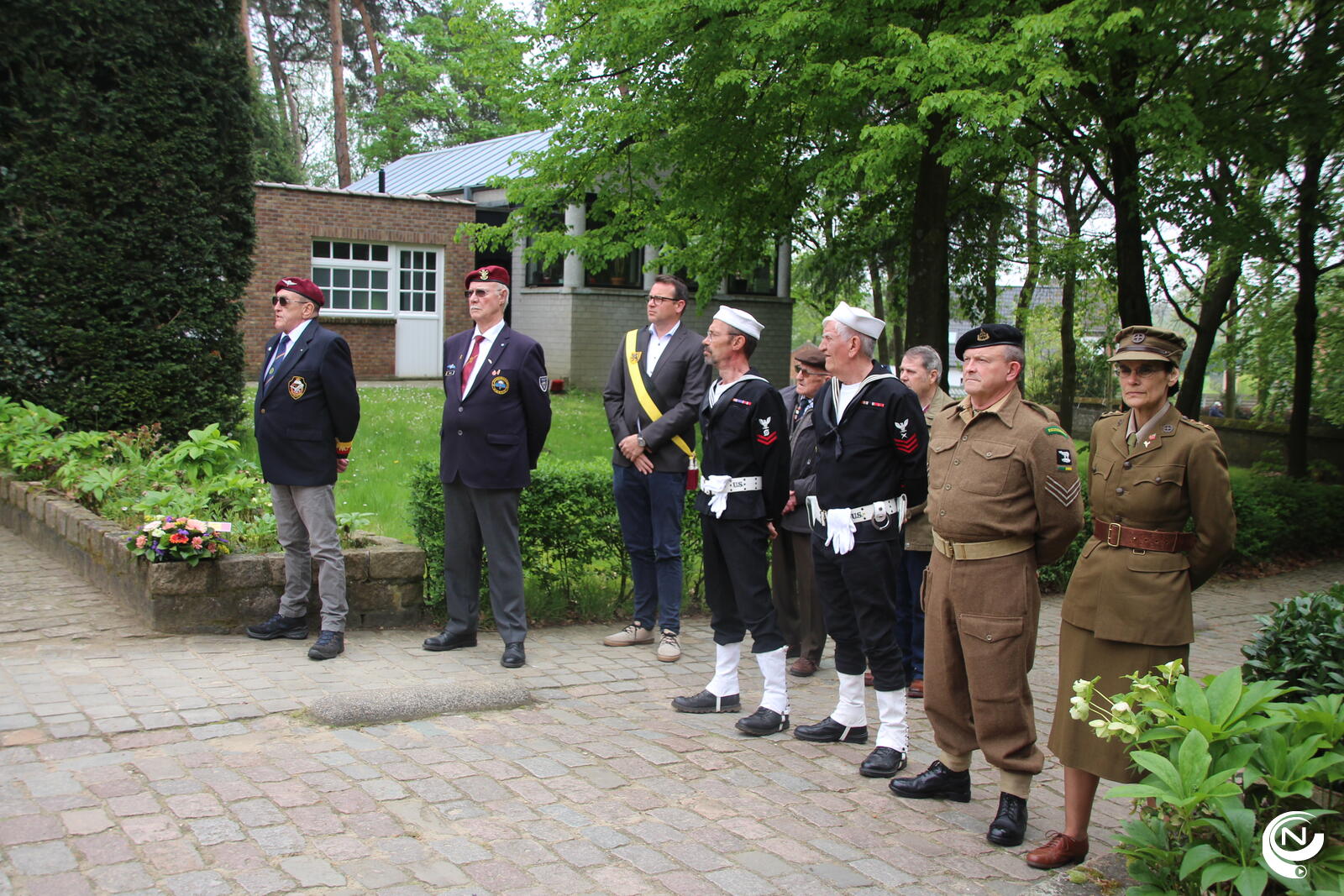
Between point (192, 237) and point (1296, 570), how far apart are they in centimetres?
1239

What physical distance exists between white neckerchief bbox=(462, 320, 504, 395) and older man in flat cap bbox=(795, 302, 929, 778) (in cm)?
227

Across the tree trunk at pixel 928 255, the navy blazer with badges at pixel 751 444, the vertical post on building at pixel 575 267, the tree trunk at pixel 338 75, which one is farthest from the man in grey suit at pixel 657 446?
the tree trunk at pixel 338 75

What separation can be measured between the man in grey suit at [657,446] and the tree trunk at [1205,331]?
11105 millimetres

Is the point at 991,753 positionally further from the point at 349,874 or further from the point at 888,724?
the point at 349,874

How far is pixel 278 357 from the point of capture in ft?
22.1

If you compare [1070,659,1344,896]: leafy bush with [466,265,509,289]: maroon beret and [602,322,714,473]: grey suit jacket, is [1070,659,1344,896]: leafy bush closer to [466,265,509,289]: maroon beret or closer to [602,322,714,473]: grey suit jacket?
[602,322,714,473]: grey suit jacket

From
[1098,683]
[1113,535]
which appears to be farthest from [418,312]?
[1098,683]

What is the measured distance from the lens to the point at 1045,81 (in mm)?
10148

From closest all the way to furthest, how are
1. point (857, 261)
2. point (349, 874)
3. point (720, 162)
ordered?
point (349, 874) → point (720, 162) → point (857, 261)

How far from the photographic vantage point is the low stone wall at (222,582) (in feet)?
22.0

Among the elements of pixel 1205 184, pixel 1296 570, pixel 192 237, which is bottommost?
pixel 1296 570

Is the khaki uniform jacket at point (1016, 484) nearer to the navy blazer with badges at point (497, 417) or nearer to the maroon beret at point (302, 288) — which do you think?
the navy blazer with badges at point (497, 417)

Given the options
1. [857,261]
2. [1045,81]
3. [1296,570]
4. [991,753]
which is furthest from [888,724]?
[857,261]

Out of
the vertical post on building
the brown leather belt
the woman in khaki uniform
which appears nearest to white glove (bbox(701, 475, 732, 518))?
the woman in khaki uniform
